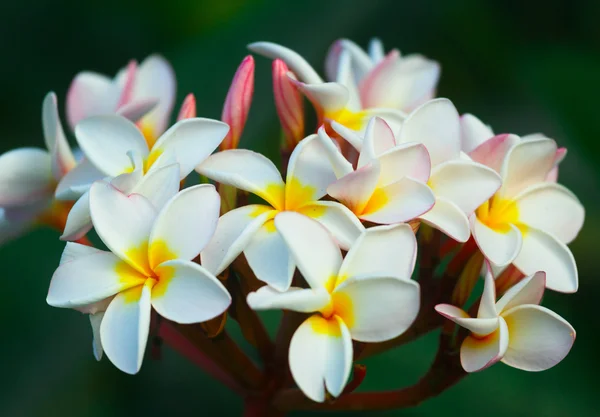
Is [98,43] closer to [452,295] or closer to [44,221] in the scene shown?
[44,221]

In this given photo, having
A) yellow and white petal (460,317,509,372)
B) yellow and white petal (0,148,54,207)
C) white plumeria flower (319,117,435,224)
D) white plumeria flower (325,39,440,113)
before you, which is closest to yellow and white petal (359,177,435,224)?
white plumeria flower (319,117,435,224)

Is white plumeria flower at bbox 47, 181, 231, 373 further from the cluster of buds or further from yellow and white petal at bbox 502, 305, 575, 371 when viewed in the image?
yellow and white petal at bbox 502, 305, 575, 371

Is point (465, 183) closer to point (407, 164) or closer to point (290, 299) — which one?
point (407, 164)

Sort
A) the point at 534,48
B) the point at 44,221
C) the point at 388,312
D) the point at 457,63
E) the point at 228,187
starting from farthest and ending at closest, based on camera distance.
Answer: the point at 457,63
the point at 534,48
the point at 44,221
the point at 228,187
the point at 388,312

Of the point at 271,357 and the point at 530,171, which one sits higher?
the point at 530,171

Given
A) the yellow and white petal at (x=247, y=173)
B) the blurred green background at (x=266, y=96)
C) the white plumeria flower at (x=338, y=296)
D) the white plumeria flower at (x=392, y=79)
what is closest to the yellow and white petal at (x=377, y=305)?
the white plumeria flower at (x=338, y=296)

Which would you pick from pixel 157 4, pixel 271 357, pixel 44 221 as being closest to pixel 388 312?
pixel 271 357
